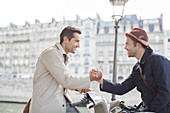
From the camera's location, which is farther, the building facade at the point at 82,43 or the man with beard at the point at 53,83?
the building facade at the point at 82,43

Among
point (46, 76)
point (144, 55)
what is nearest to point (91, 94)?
point (46, 76)

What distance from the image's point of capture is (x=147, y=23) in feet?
102

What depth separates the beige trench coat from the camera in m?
1.93

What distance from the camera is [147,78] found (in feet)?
6.20

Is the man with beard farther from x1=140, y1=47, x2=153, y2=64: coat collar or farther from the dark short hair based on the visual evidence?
x1=140, y1=47, x2=153, y2=64: coat collar

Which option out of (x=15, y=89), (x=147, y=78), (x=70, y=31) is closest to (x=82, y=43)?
(x=15, y=89)

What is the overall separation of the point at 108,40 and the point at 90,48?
9.15ft

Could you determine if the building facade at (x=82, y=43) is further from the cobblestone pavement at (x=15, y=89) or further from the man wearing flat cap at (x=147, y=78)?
the man wearing flat cap at (x=147, y=78)

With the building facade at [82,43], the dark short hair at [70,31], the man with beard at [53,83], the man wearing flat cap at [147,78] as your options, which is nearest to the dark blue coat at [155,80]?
the man wearing flat cap at [147,78]

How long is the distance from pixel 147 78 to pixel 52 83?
814 mm

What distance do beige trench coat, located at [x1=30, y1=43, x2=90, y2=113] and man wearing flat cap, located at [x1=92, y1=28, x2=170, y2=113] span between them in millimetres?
286

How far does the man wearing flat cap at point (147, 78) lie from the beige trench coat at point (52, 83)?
29 cm

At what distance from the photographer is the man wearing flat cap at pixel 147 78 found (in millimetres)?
1723

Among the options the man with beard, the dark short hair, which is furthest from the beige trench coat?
the dark short hair
